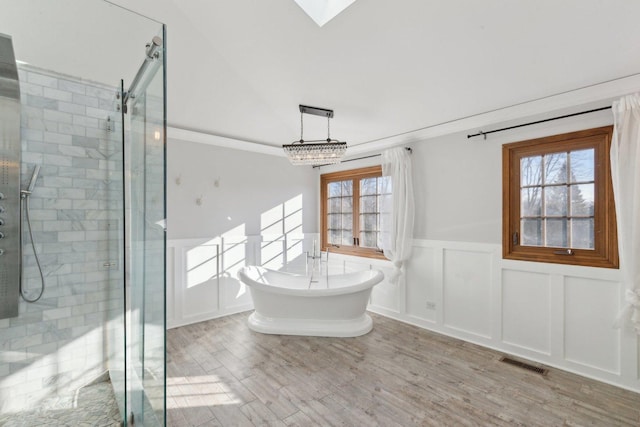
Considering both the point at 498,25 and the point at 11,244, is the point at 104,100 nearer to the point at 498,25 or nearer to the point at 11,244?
the point at 11,244

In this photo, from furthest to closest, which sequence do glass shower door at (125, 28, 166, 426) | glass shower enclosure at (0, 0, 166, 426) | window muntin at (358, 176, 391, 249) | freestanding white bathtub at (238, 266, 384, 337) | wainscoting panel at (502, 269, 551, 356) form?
window muntin at (358, 176, 391, 249)
freestanding white bathtub at (238, 266, 384, 337)
wainscoting panel at (502, 269, 551, 356)
glass shower enclosure at (0, 0, 166, 426)
glass shower door at (125, 28, 166, 426)

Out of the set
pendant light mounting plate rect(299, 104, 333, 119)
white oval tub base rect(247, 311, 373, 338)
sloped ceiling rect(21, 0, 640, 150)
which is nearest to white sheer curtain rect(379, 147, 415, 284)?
sloped ceiling rect(21, 0, 640, 150)

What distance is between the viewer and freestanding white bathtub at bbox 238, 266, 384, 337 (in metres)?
3.29

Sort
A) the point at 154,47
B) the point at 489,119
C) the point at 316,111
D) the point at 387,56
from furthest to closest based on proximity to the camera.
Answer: the point at 316,111 < the point at 489,119 < the point at 387,56 < the point at 154,47

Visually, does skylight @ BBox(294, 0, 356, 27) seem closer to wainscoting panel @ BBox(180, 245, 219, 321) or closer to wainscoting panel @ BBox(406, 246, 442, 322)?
wainscoting panel @ BBox(406, 246, 442, 322)

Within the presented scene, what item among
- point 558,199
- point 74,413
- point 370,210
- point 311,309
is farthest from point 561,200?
point 74,413

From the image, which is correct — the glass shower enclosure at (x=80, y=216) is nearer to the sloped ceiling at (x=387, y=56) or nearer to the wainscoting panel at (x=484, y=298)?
the sloped ceiling at (x=387, y=56)

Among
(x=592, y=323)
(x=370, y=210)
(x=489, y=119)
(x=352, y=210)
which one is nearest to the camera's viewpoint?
(x=592, y=323)

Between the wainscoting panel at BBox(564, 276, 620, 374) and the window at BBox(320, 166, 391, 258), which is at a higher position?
the window at BBox(320, 166, 391, 258)

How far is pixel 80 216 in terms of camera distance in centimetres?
236

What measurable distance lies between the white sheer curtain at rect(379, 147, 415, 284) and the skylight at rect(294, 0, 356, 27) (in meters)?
1.80

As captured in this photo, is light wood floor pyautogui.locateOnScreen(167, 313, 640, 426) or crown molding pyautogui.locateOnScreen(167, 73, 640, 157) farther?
crown molding pyautogui.locateOnScreen(167, 73, 640, 157)

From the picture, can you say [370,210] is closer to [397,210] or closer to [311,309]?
[397,210]

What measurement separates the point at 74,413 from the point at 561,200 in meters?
4.25
